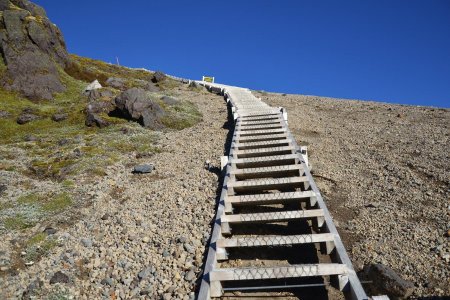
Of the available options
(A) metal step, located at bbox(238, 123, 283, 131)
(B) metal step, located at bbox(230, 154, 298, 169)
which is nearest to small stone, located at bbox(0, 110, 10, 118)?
(A) metal step, located at bbox(238, 123, 283, 131)

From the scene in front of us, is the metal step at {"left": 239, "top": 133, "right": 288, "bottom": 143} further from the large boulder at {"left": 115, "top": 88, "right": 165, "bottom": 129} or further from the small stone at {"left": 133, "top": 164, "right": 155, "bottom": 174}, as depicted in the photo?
the large boulder at {"left": 115, "top": 88, "right": 165, "bottom": 129}

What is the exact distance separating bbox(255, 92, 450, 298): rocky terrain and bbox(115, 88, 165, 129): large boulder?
7.79 m

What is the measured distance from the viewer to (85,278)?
265 inches

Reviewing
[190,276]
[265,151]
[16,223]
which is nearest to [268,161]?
[265,151]

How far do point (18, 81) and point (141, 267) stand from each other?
2238 cm

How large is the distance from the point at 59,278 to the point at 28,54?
77.1 feet

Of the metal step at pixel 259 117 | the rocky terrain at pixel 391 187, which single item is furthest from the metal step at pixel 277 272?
the metal step at pixel 259 117

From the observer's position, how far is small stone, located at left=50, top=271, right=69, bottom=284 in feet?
21.6

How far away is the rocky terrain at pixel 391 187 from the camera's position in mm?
6602

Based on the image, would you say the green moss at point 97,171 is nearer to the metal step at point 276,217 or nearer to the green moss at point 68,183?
the green moss at point 68,183

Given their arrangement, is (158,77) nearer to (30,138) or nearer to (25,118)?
(25,118)

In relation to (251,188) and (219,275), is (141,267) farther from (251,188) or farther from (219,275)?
(251,188)

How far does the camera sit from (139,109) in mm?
18844

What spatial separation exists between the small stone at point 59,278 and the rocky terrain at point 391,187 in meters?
5.88
